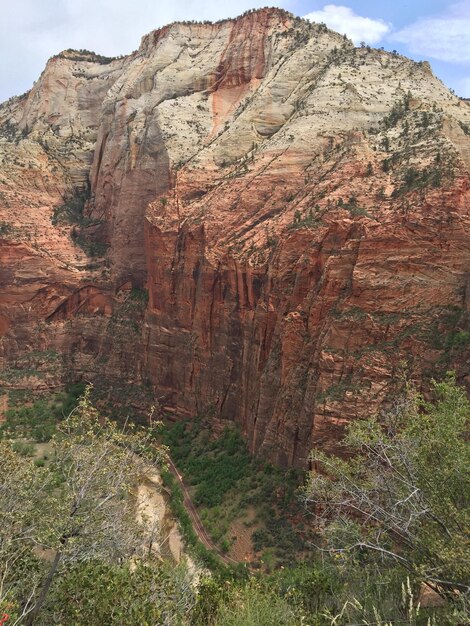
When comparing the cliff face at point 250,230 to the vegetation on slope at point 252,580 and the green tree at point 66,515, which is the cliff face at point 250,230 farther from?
the green tree at point 66,515

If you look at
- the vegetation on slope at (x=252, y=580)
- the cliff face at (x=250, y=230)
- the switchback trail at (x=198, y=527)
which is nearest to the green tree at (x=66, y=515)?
the vegetation on slope at (x=252, y=580)

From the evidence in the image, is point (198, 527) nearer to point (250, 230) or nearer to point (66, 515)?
point (66, 515)

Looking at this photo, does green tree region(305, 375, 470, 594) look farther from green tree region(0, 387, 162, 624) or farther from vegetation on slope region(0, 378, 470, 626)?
green tree region(0, 387, 162, 624)

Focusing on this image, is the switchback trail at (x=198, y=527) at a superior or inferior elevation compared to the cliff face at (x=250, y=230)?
inferior

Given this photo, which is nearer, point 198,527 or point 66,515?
point 66,515

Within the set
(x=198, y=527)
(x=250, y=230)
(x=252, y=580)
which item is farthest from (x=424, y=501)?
(x=250, y=230)

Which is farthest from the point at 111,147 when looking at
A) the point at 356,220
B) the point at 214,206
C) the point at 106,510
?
the point at 106,510
